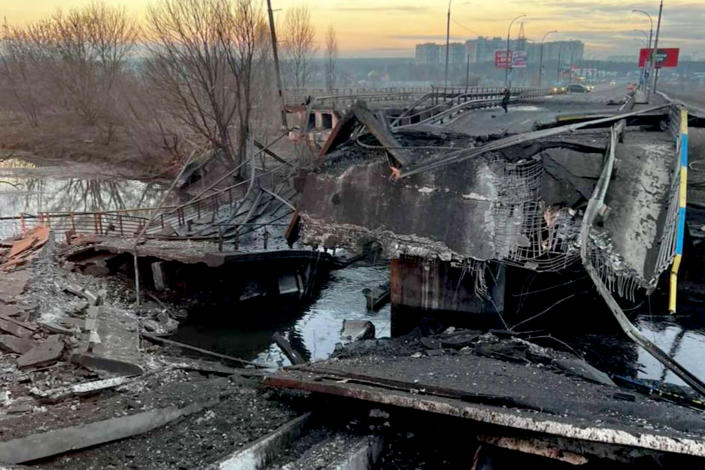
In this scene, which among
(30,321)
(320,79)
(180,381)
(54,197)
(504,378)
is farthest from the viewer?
(320,79)

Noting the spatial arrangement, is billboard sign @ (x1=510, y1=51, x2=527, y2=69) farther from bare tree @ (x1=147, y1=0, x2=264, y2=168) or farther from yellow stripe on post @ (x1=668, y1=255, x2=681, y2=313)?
yellow stripe on post @ (x1=668, y1=255, x2=681, y2=313)

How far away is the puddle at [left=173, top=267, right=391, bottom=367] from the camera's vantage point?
40.6 ft

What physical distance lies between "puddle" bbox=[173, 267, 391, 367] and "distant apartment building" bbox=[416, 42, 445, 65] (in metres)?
157

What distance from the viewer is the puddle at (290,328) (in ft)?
40.6

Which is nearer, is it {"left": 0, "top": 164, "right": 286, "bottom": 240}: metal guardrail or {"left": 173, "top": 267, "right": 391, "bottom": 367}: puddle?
{"left": 173, "top": 267, "right": 391, "bottom": 367}: puddle

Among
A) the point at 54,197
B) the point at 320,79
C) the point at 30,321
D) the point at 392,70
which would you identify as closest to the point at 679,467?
the point at 30,321

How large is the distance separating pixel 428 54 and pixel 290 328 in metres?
173

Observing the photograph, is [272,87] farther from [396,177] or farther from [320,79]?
[320,79]

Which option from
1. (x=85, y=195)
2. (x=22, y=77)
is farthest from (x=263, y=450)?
(x=22, y=77)

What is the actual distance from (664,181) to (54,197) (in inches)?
1093

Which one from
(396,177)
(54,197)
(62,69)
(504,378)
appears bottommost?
(54,197)

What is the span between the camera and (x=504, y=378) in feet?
20.2

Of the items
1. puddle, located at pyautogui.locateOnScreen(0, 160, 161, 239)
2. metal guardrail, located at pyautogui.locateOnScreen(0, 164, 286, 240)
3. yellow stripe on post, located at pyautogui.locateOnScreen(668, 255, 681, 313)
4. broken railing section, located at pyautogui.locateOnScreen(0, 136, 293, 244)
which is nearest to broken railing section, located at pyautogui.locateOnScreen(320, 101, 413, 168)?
yellow stripe on post, located at pyautogui.locateOnScreen(668, 255, 681, 313)

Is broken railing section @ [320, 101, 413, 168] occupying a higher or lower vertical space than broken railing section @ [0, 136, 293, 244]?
higher
